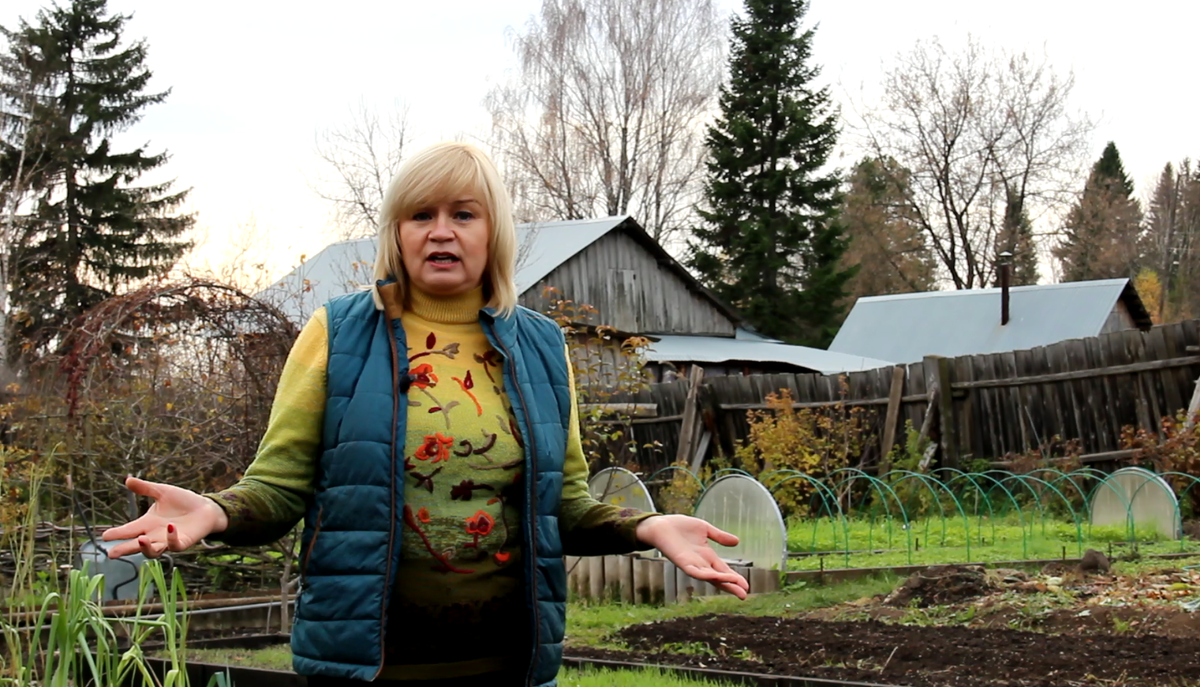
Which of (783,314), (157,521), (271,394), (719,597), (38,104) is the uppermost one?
(38,104)

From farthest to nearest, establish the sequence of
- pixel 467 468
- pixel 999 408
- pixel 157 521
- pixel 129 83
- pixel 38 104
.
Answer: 1. pixel 129 83
2. pixel 38 104
3. pixel 999 408
4. pixel 467 468
5. pixel 157 521

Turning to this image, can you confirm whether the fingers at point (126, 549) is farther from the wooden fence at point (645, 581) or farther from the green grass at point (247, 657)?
the wooden fence at point (645, 581)

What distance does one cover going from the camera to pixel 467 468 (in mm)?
2367

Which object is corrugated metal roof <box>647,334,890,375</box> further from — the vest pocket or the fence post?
the vest pocket

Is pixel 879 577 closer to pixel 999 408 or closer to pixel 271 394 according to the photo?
pixel 271 394

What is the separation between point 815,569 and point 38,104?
25.9m

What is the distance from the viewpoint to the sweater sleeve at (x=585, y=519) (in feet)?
8.22

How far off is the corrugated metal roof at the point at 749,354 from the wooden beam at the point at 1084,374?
10679 mm

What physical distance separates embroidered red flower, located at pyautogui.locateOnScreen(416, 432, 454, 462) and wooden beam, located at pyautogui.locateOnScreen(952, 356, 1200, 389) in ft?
38.0

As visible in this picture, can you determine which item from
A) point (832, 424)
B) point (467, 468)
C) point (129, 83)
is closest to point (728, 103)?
point (129, 83)

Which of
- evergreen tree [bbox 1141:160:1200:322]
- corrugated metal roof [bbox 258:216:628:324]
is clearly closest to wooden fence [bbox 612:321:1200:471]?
corrugated metal roof [bbox 258:216:628:324]

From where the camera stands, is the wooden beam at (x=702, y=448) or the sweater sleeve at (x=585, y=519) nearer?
the sweater sleeve at (x=585, y=519)

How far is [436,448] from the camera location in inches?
92.5

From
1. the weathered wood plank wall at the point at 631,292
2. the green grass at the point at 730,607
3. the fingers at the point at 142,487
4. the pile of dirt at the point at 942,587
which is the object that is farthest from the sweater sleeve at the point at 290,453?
the weathered wood plank wall at the point at 631,292
